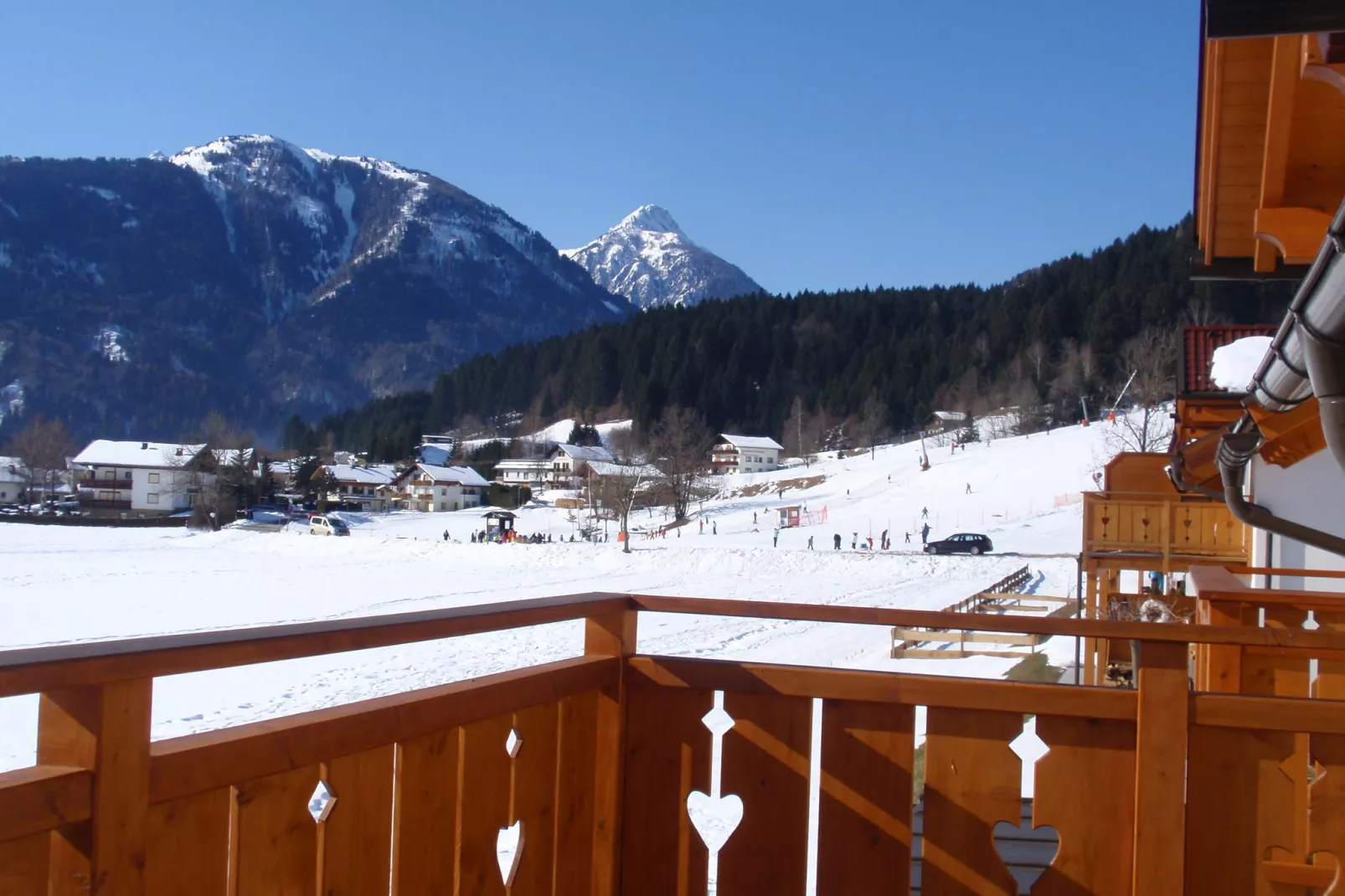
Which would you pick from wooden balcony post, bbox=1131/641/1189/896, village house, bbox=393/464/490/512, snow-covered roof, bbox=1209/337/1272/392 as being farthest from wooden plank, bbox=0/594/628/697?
village house, bbox=393/464/490/512

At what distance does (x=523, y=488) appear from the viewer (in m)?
88.6

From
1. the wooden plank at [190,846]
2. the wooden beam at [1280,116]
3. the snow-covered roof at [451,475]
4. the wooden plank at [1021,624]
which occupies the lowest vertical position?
the snow-covered roof at [451,475]

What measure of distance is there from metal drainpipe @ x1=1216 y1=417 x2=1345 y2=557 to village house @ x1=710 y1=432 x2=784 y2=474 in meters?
91.2

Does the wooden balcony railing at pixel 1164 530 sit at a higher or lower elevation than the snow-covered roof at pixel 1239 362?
lower

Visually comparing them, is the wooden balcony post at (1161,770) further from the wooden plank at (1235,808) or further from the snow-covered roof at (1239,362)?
the snow-covered roof at (1239,362)

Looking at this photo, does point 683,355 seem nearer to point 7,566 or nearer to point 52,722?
point 7,566

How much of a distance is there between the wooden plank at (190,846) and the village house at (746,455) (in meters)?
96.7

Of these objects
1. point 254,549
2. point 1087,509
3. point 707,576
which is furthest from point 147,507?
point 1087,509

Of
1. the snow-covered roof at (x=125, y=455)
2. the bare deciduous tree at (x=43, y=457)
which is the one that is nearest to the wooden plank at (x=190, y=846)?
the snow-covered roof at (x=125, y=455)

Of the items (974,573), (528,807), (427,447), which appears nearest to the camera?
(528,807)

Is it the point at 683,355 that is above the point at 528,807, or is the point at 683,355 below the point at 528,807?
above

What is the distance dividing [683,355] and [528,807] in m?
125

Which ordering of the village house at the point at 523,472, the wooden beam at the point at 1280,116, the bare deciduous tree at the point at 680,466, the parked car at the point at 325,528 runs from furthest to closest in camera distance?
the village house at the point at 523,472
the bare deciduous tree at the point at 680,466
the parked car at the point at 325,528
the wooden beam at the point at 1280,116

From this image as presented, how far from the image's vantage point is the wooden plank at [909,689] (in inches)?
106
